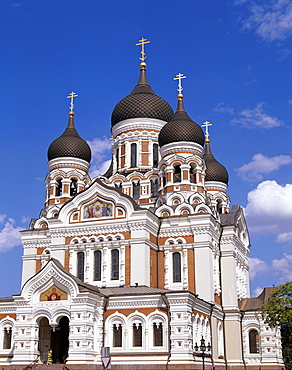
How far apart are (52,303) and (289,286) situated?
10.5 metres

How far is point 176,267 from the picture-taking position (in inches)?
1051

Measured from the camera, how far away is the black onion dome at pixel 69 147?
1259 inches

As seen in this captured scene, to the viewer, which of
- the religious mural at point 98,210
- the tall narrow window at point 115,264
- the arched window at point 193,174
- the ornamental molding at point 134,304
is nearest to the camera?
the ornamental molding at point 134,304

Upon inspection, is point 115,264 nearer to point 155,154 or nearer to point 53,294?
point 53,294

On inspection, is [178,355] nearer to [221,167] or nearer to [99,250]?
[99,250]

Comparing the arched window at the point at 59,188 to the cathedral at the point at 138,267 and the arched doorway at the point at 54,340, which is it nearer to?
the cathedral at the point at 138,267

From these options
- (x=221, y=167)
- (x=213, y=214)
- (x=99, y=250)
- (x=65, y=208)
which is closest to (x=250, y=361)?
(x=213, y=214)

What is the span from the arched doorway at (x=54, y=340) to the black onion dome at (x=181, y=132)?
11176 mm

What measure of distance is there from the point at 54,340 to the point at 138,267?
5037mm

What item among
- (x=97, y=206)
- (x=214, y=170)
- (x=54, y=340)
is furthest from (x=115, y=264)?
(x=214, y=170)

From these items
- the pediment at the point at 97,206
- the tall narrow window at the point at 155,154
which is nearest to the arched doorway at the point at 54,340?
the pediment at the point at 97,206

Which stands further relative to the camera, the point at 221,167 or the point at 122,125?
the point at 221,167

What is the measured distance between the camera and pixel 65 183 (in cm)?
3145

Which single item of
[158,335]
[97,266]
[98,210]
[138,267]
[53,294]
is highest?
[98,210]
